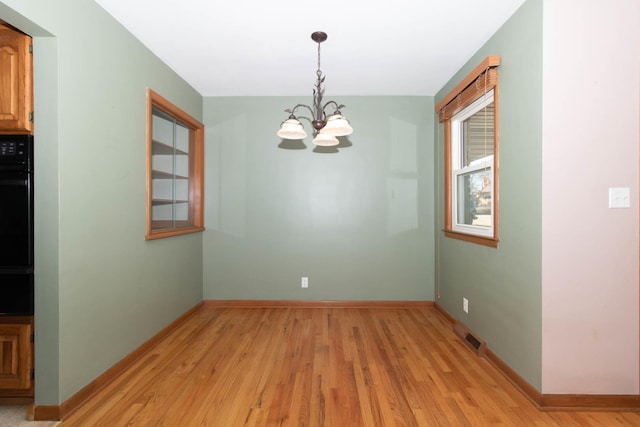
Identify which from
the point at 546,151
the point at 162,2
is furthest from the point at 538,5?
the point at 162,2

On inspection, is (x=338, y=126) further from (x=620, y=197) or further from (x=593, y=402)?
(x=593, y=402)

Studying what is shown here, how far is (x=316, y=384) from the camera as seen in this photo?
2.26m

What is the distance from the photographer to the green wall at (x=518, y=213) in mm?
2039

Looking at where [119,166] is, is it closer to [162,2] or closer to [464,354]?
[162,2]

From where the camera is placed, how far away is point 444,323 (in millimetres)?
3467

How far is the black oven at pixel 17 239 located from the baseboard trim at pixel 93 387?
580 mm

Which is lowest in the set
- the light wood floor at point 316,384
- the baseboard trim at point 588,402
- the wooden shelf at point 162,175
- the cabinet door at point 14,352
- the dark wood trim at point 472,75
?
the light wood floor at point 316,384

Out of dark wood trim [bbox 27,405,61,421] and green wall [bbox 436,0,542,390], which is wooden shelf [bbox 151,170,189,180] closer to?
dark wood trim [bbox 27,405,61,421]

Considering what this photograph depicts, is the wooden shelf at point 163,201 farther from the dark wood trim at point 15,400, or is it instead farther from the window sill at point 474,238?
the window sill at point 474,238

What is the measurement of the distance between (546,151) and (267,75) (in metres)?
2.63

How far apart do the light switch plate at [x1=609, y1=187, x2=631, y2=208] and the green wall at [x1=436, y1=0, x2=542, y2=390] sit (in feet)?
1.35

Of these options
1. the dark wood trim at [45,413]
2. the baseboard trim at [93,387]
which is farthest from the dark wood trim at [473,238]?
the dark wood trim at [45,413]

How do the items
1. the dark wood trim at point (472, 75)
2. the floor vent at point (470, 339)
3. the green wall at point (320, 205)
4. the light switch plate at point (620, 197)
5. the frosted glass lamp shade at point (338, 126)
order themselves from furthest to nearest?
the green wall at point (320, 205)
the floor vent at point (470, 339)
the dark wood trim at point (472, 75)
the frosted glass lamp shade at point (338, 126)
the light switch plate at point (620, 197)

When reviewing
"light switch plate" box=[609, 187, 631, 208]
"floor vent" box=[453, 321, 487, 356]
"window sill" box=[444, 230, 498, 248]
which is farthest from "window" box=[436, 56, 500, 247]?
"floor vent" box=[453, 321, 487, 356]
